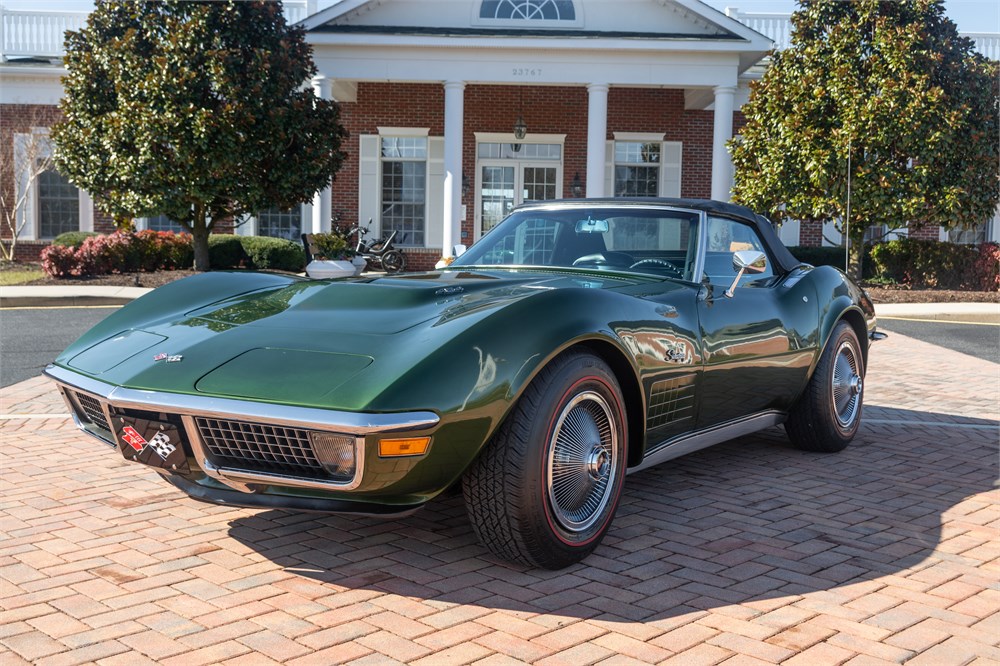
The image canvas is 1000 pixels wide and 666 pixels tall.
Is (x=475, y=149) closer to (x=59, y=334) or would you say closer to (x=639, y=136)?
(x=639, y=136)

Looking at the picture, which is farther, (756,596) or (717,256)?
(717,256)

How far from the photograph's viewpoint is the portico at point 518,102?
19391 mm

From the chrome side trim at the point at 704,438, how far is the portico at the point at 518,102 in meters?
12.1

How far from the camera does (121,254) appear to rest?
19.0 meters

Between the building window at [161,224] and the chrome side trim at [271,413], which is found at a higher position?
the building window at [161,224]

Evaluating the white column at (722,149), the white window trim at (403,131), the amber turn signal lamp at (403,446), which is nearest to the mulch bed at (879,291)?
the white column at (722,149)

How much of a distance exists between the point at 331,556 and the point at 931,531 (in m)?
2.47

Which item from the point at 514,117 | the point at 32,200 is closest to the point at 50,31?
the point at 32,200

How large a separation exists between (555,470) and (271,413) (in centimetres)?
103

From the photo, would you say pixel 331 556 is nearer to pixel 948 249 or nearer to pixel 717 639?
pixel 717 639

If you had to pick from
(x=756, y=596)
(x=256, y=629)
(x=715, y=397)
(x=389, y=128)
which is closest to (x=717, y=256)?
(x=715, y=397)

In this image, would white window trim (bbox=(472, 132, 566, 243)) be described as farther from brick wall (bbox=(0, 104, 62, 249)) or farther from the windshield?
the windshield

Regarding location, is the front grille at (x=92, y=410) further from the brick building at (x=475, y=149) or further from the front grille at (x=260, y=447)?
the brick building at (x=475, y=149)

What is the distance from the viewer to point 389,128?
74.1 ft
